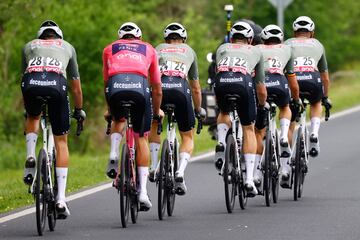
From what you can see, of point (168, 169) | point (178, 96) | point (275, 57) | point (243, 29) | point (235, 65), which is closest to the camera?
point (168, 169)

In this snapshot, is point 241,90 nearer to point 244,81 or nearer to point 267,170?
point 244,81

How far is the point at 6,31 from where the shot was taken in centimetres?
3259

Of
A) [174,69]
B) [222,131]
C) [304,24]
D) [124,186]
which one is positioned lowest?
[124,186]

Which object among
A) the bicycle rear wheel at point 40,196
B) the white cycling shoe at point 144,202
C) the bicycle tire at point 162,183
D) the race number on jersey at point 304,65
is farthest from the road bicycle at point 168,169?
the race number on jersey at point 304,65

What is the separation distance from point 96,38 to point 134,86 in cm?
2312

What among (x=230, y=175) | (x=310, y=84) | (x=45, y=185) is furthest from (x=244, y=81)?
(x=45, y=185)

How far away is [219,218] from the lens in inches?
594

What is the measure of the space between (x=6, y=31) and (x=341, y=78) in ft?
73.8

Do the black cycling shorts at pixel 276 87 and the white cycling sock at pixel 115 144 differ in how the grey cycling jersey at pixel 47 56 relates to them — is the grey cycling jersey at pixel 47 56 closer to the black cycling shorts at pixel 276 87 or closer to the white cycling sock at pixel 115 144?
the white cycling sock at pixel 115 144

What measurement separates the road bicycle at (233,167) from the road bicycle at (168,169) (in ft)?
1.66

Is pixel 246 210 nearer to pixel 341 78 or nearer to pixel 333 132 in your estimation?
pixel 333 132

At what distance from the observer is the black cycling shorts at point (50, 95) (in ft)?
45.3

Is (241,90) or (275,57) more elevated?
(275,57)

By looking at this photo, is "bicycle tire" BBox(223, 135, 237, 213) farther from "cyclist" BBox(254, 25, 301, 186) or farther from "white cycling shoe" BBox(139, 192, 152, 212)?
"white cycling shoe" BBox(139, 192, 152, 212)
